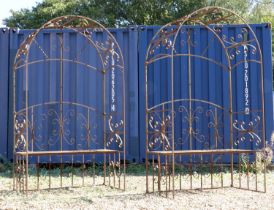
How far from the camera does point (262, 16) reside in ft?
71.2

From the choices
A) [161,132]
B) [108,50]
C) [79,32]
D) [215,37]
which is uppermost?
[215,37]

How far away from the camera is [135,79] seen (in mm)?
8547

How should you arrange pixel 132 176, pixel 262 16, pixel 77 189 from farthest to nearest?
pixel 262 16 < pixel 132 176 < pixel 77 189

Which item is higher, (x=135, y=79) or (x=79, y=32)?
(x=79, y=32)

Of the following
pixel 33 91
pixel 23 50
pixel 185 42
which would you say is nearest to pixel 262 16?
pixel 185 42

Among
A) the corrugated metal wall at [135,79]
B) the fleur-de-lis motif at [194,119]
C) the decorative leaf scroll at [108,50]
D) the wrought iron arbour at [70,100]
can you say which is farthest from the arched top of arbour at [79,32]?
the fleur-de-lis motif at [194,119]

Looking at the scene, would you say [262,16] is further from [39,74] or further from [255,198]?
[255,198]

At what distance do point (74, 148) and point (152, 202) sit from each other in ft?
11.8

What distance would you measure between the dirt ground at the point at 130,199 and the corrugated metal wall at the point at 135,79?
2.12 metres

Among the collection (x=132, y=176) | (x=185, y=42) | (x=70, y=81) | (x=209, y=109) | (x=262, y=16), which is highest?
(x=262, y=16)

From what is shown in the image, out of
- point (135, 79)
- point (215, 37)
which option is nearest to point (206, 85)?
point (215, 37)

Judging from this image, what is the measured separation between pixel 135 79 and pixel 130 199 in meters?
3.55

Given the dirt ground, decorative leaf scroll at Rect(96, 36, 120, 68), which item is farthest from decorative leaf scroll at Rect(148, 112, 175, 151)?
decorative leaf scroll at Rect(96, 36, 120, 68)

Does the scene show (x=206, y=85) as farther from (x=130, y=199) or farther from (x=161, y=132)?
(x=130, y=199)
